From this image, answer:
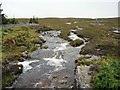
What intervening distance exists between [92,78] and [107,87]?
6.37ft

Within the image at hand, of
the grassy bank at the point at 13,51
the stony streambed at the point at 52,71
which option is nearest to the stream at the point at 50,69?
the stony streambed at the point at 52,71

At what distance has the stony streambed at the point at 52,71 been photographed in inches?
835

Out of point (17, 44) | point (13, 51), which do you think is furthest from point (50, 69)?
point (17, 44)

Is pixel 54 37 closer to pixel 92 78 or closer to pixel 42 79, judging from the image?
pixel 42 79

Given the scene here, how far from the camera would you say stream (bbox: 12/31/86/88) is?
21547 mm

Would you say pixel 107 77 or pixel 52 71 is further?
pixel 52 71

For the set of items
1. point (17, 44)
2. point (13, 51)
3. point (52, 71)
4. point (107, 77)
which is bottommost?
point (52, 71)

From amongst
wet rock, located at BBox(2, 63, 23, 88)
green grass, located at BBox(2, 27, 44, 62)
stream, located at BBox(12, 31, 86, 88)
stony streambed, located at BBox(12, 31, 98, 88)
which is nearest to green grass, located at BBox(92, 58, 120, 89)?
stony streambed, located at BBox(12, 31, 98, 88)

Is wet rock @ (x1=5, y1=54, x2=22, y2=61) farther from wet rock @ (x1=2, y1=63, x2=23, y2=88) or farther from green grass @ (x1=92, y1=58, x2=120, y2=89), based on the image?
green grass @ (x1=92, y1=58, x2=120, y2=89)

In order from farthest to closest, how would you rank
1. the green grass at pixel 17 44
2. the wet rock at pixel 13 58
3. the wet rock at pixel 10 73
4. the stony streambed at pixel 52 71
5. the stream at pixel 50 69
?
1. the green grass at pixel 17 44
2. the wet rock at pixel 13 58
3. the wet rock at pixel 10 73
4. the stream at pixel 50 69
5. the stony streambed at pixel 52 71

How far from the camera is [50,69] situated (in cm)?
2573

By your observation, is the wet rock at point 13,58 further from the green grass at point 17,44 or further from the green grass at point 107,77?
the green grass at point 107,77

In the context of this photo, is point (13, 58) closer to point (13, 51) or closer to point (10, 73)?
point (13, 51)

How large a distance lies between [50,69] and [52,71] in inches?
30.2
